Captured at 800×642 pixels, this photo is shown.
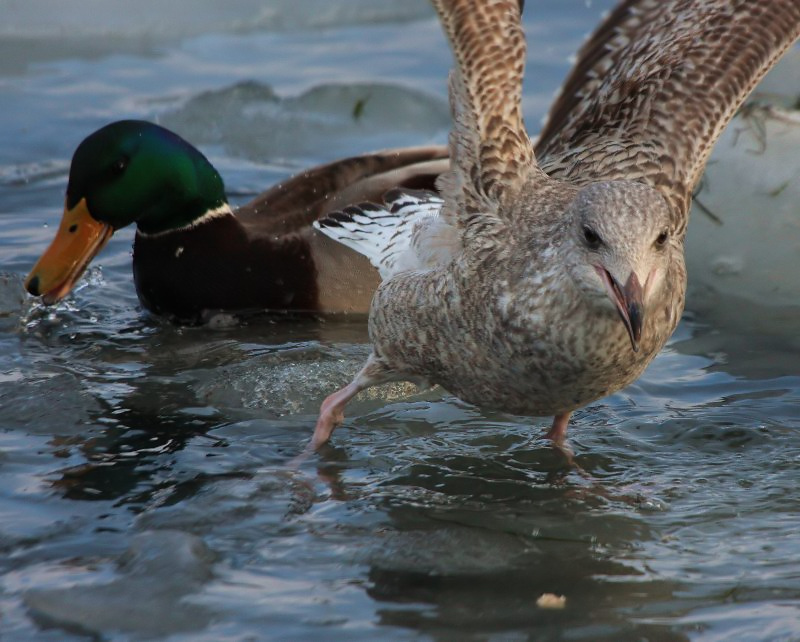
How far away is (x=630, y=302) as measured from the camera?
11.4 feet

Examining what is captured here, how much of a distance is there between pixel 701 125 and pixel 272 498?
6.46 feet

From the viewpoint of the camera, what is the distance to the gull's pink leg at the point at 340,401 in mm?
4711

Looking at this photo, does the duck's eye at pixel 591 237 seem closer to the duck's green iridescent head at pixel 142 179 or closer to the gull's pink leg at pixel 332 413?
the gull's pink leg at pixel 332 413

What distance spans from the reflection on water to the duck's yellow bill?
0.20 metres

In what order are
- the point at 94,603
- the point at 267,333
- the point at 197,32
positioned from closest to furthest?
the point at 94,603, the point at 267,333, the point at 197,32

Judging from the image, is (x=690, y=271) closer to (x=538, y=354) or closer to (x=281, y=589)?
(x=538, y=354)

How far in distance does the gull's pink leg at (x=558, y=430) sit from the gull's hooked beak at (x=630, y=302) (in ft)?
3.72

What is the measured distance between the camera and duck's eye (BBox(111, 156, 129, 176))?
601 centimetres

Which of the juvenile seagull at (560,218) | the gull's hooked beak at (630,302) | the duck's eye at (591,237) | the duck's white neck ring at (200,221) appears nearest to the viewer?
the gull's hooked beak at (630,302)

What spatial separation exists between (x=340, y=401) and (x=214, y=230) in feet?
5.93

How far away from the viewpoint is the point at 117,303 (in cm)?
643

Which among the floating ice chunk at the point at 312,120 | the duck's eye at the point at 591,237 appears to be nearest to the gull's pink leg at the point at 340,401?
the duck's eye at the point at 591,237

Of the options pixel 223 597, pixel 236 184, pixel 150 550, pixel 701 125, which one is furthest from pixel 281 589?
pixel 236 184

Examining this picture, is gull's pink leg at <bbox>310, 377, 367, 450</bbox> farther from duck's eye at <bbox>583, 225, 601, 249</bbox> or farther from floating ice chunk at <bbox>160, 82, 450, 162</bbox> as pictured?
floating ice chunk at <bbox>160, 82, 450, 162</bbox>
